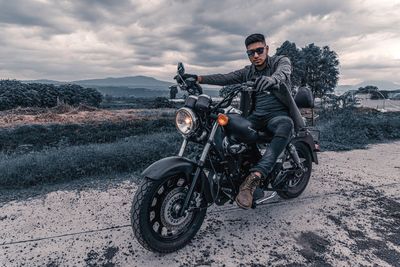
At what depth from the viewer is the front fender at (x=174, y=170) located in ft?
8.09

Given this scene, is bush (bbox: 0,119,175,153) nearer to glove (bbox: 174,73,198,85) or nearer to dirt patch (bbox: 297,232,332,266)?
glove (bbox: 174,73,198,85)

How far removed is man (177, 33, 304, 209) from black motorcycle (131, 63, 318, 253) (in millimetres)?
203

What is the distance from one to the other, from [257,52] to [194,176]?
1.60 metres

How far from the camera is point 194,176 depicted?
104 inches

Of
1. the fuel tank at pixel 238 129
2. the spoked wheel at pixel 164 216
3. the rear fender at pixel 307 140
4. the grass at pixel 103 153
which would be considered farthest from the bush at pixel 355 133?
the spoked wheel at pixel 164 216

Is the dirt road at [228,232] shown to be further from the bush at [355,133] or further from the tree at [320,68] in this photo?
the tree at [320,68]

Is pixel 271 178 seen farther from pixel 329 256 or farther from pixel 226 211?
pixel 329 256

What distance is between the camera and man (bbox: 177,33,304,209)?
2869 mm

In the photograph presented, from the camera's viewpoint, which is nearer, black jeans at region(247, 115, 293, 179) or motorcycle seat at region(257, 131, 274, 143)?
black jeans at region(247, 115, 293, 179)

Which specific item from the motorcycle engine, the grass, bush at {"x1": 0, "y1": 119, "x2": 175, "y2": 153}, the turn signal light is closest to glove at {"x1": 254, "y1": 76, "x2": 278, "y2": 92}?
the turn signal light

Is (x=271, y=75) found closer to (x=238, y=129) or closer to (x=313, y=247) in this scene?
(x=238, y=129)

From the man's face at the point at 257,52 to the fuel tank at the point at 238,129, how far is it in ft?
2.76

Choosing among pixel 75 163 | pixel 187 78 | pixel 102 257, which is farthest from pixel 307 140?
pixel 75 163

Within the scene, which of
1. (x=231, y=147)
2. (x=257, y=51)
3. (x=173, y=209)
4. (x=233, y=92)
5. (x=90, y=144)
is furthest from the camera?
(x=90, y=144)
